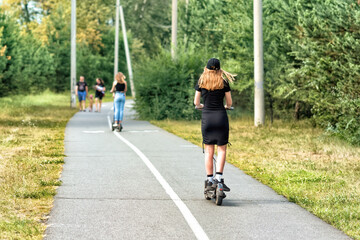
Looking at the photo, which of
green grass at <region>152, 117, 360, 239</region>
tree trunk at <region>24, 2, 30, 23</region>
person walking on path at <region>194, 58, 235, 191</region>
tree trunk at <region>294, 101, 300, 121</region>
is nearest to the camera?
green grass at <region>152, 117, 360, 239</region>

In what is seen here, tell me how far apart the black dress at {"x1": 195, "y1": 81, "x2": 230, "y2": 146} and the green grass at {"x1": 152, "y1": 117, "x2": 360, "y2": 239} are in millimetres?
1283

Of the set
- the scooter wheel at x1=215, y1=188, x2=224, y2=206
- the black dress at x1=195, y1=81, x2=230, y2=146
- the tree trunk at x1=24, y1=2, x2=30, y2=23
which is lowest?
the scooter wheel at x1=215, y1=188, x2=224, y2=206

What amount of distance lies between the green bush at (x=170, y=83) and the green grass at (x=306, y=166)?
660 centimetres

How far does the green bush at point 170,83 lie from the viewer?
2906 centimetres

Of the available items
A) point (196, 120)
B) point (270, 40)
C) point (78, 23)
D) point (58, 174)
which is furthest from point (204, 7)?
point (78, 23)

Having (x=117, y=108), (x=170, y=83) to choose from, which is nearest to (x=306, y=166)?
(x=117, y=108)

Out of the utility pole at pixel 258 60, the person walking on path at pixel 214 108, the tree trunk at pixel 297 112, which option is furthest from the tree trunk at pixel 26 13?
the person walking on path at pixel 214 108

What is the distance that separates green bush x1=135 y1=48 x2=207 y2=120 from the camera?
29.1 metres

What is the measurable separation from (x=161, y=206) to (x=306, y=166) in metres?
4.95

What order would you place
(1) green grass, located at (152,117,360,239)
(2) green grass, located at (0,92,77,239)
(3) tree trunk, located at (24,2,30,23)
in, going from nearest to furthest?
(2) green grass, located at (0,92,77,239) < (1) green grass, located at (152,117,360,239) < (3) tree trunk, located at (24,2,30,23)

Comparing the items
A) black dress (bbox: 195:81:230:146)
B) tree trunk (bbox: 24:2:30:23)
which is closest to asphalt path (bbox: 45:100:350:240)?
black dress (bbox: 195:81:230:146)

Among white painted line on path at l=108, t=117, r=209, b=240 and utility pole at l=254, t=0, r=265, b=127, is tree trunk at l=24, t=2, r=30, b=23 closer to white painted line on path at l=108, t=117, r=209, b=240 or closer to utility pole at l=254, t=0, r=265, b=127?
utility pole at l=254, t=0, r=265, b=127

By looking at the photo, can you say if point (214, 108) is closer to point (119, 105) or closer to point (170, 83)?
point (119, 105)

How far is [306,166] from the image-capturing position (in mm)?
12984
